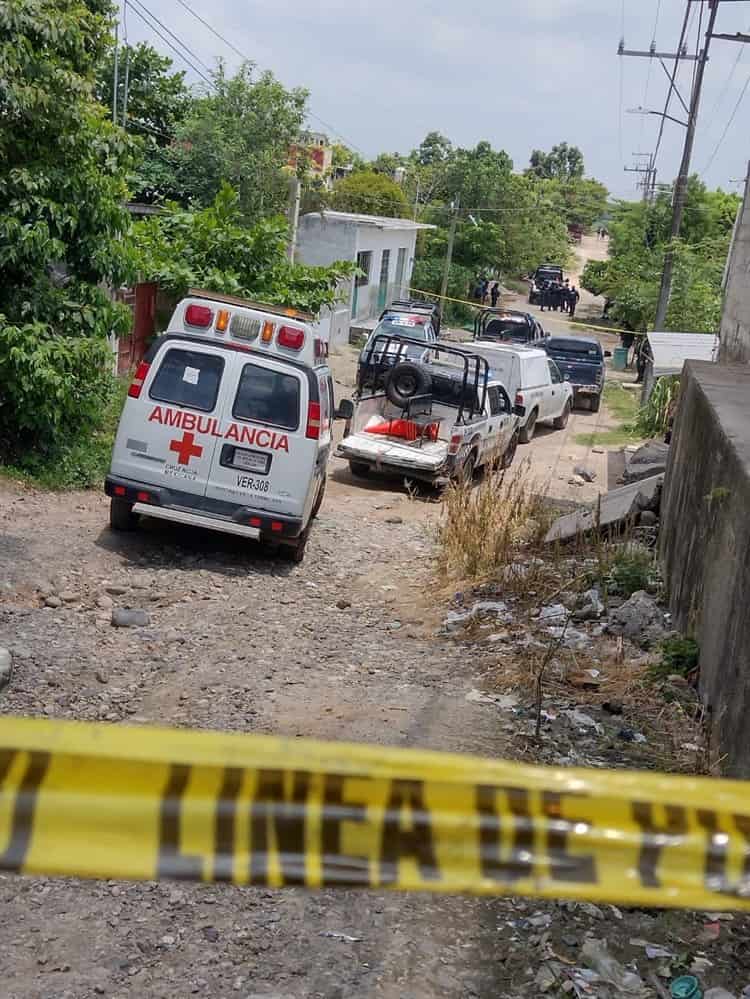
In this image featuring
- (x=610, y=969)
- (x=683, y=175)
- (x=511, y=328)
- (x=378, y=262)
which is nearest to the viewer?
(x=610, y=969)

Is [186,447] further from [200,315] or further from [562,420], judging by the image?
[562,420]

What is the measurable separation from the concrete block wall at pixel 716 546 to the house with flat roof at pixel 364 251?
796 inches

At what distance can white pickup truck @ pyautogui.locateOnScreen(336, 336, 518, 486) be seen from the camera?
15242 mm

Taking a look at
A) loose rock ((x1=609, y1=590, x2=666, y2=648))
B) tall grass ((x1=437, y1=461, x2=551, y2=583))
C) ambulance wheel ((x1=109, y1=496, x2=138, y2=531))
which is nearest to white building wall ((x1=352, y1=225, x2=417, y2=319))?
tall grass ((x1=437, y1=461, x2=551, y2=583))

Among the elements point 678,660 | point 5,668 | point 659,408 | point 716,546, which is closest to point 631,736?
point 678,660

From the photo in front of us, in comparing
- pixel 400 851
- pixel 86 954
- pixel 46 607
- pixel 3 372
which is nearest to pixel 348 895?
pixel 86 954

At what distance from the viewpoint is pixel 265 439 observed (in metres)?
9.77

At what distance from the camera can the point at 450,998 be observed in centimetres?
384

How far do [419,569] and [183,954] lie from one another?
749 centimetres

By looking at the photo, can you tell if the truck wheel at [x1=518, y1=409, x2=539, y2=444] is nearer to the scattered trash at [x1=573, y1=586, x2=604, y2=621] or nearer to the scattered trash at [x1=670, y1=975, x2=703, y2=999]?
the scattered trash at [x1=573, y1=586, x2=604, y2=621]

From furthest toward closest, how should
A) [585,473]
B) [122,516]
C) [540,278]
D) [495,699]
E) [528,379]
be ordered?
[540,278] < [528,379] < [585,473] < [122,516] < [495,699]

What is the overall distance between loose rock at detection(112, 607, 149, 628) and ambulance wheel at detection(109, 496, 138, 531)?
182cm

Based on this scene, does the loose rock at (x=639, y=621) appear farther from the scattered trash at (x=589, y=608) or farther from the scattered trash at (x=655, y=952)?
the scattered trash at (x=655, y=952)

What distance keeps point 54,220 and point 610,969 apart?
1027 centimetres
